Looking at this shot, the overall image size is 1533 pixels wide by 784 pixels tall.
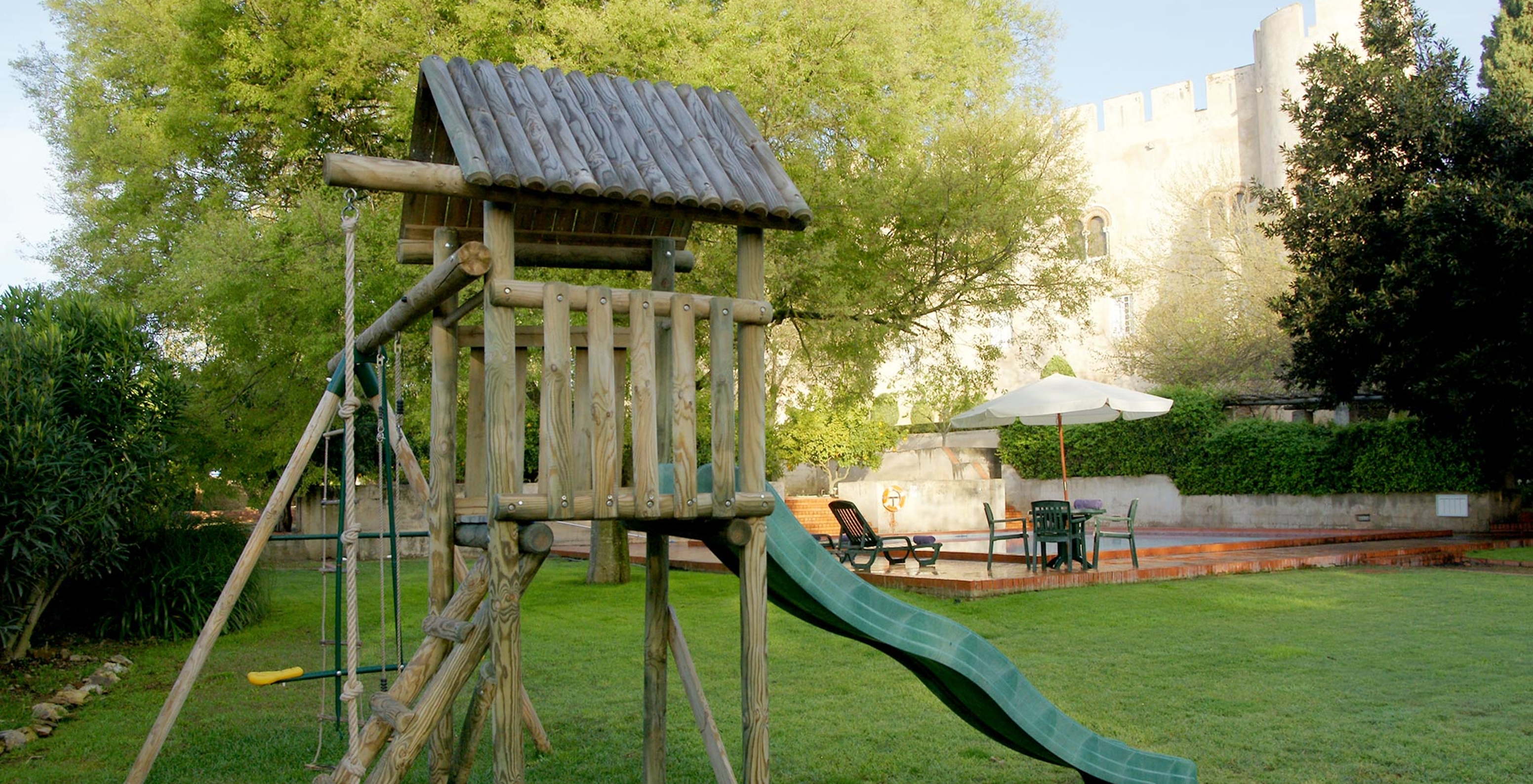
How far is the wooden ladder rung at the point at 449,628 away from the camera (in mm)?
4242

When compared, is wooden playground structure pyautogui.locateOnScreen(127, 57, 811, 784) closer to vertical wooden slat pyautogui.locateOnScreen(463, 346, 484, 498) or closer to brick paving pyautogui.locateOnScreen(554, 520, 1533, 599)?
vertical wooden slat pyautogui.locateOnScreen(463, 346, 484, 498)

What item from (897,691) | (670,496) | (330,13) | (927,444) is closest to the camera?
(670,496)

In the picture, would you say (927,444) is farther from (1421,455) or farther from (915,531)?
(1421,455)

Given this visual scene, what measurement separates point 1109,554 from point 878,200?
6.23m

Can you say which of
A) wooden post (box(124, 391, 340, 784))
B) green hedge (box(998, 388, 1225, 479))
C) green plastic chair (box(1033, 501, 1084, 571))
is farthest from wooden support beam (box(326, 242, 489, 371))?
green hedge (box(998, 388, 1225, 479))

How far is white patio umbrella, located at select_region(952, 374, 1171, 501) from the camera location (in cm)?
1393

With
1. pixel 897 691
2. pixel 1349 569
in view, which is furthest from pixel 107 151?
pixel 1349 569

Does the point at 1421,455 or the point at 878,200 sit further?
the point at 1421,455

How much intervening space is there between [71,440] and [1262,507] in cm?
2158

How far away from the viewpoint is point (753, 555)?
14.4 feet

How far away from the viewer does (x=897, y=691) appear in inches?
291

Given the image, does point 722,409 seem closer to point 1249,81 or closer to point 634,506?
point 634,506

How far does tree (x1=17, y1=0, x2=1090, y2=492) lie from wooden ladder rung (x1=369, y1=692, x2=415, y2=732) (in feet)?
24.2

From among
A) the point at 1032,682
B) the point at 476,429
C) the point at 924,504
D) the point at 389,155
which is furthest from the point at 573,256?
the point at 924,504
